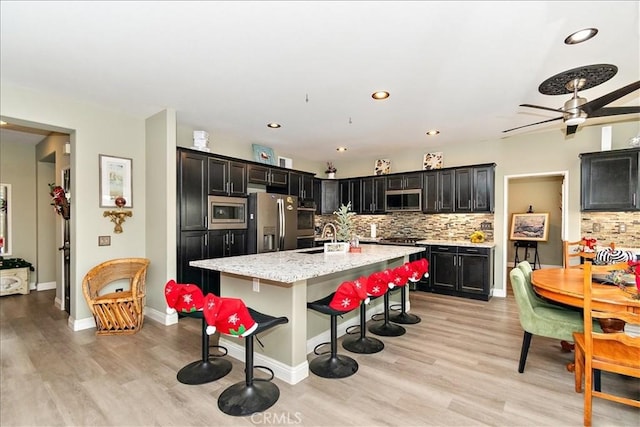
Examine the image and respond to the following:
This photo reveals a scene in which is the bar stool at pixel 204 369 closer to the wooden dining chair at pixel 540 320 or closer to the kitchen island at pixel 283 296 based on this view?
Answer: the kitchen island at pixel 283 296

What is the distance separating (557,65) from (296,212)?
4110 millimetres

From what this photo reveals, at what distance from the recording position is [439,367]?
2.81 meters

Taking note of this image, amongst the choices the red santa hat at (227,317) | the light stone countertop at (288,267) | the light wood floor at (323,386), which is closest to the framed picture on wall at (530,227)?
the light wood floor at (323,386)

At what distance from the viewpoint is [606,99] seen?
2562mm

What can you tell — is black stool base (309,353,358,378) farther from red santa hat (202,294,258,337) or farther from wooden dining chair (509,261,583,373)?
wooden dining chair (509,261,583,373)

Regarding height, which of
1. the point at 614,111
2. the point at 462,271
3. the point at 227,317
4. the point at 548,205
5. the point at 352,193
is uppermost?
the point at 614,111

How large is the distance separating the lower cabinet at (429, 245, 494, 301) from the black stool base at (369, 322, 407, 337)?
6.79 ft

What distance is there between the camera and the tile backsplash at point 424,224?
579 cm

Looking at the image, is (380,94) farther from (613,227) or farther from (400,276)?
(613,227)

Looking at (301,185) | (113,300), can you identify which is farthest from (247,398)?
(301,185)

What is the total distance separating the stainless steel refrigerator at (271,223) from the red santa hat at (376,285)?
7.79 feet

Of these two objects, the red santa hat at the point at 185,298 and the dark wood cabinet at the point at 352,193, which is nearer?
the red santa hat at the point at 185,298

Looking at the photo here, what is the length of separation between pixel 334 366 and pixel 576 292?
6.49 feet

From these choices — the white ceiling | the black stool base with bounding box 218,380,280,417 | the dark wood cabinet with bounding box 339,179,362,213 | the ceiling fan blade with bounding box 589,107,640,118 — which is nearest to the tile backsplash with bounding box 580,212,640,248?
the white ceiling
